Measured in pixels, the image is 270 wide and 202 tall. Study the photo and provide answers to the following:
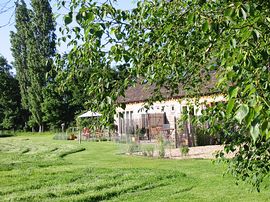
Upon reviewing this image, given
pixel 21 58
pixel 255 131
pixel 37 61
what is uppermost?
pixel 21 58

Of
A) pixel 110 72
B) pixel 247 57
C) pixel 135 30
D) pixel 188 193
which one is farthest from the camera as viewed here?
pixel 188 193

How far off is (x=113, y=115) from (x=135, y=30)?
107cm

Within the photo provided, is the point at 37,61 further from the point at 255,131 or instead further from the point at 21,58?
the point at 255,131

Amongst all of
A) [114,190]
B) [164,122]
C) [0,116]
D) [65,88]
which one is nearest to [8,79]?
[0,116]

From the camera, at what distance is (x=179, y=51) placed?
13.6ft

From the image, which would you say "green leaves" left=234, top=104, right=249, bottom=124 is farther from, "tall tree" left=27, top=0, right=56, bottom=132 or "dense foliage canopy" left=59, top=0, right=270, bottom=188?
"tall tree" left=27, top=0, right=56, bottom=132

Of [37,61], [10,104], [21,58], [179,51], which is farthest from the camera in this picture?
[10,104]

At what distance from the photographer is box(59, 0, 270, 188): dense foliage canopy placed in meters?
2.63

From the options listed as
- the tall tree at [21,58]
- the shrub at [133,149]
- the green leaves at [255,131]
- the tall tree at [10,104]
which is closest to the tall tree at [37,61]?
the tall tree at [21,58]

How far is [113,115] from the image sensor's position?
11.7ft

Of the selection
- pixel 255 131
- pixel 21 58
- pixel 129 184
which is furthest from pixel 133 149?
pixel 21 58

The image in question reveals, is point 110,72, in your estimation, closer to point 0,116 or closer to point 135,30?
point 135,30

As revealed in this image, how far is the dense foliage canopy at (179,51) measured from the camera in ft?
8.62

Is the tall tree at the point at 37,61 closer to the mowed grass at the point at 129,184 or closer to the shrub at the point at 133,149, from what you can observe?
the shrub at the point at 133,149
